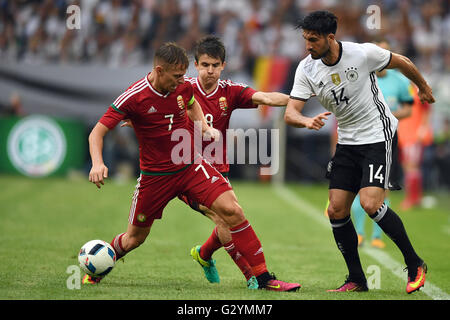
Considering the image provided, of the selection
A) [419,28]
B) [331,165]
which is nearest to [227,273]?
[331,165]

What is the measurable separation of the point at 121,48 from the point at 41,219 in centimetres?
940

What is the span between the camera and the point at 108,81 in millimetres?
20031

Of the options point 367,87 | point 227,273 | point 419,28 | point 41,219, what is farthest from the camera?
point 419,28

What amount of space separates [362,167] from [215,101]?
159 cm

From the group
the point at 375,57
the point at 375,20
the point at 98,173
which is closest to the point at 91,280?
the point at 98,173

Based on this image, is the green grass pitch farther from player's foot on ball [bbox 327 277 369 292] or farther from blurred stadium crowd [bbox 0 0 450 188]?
blurred stadium crowd [bbox 0 0 450 188]

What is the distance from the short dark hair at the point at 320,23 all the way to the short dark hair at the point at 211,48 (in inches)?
36.9

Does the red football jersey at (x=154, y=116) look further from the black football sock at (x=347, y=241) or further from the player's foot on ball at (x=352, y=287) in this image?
the player's foot on ball at (x=352, y=287)

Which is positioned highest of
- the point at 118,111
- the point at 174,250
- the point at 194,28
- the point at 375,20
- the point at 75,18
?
the point at 194,28

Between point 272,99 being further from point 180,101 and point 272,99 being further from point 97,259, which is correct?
point 97,259

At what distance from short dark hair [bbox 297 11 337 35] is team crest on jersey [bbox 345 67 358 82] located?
0.36 metres

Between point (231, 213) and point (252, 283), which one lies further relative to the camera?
point (252, 283)

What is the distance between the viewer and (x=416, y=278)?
248 inches
